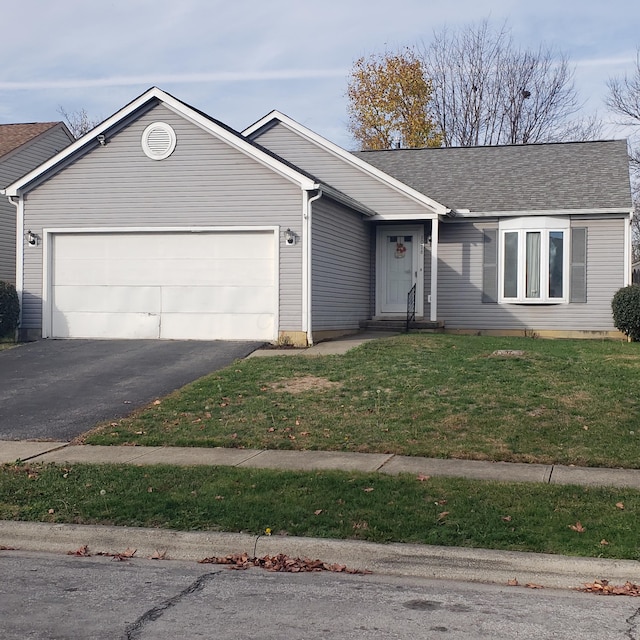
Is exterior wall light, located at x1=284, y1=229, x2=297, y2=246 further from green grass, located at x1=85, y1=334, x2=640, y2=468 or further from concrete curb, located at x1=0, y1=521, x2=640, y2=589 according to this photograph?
concrete curb, located at x1=0, y1=521, x2=640, y2=589

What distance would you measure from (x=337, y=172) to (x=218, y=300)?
6.37 meters

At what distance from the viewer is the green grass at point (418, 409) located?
33.6 ft

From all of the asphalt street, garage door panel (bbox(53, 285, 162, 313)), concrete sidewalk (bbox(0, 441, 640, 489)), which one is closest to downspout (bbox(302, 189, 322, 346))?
garage door panel (bbox(53, 285, 162, 313))

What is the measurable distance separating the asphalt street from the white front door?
54.4 ft

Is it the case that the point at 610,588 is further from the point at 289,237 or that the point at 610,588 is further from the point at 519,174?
the point at 519,174

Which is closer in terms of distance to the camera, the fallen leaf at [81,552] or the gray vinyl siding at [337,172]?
the fallen leaf at [81,552]

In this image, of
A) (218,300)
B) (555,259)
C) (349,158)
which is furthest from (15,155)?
(555,259)

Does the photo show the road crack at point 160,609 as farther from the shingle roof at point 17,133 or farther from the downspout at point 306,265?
the shingle roof at point 17,133

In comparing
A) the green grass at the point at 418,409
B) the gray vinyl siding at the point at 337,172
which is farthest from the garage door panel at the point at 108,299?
the gray vinyl siding at the point at 337,172

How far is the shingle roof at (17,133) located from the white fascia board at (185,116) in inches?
374

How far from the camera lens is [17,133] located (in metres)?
29.4

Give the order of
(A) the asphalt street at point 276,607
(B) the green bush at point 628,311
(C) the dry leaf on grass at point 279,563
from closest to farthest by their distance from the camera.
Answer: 1. (A) the asphalt street at point 276,607
2. (C) the dry leaf on grass at point 279,563
3. (B) the green bush at point 628,311

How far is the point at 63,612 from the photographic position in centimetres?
556

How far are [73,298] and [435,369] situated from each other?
9.08 meters
